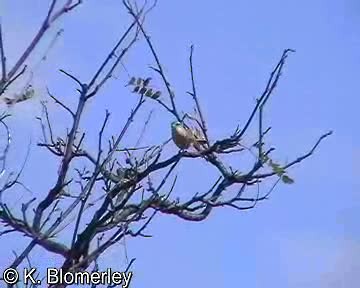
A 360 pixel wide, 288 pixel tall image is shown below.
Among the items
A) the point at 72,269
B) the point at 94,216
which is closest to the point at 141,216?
the point at 94,216

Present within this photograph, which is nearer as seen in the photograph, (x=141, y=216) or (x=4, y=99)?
(x=4, y=99)

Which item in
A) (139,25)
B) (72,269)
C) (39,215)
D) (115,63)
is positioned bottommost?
(72,269)

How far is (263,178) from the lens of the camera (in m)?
2.49

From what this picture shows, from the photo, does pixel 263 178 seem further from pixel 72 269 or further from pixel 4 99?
pixel 4 99

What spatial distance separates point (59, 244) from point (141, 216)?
27cm

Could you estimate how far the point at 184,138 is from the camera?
263 cm

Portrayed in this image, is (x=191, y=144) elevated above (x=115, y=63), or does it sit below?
above

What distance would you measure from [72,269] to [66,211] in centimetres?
21

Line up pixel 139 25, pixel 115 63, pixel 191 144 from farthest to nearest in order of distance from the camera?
pixel 191 144
pixel 139 25
pixel 115 63

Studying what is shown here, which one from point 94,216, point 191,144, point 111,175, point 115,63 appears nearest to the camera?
point 115,63

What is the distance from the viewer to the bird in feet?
8.62

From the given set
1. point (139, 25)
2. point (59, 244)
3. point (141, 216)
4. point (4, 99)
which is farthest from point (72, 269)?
point (139, 25)

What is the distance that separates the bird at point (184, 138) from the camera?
2.63 m

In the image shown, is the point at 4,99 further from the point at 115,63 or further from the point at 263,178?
the point at 263,178
